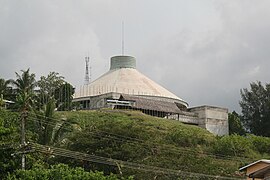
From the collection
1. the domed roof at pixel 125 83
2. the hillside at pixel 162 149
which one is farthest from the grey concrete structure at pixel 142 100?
the hillside at pixel 162 149

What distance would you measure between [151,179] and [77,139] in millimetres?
5895

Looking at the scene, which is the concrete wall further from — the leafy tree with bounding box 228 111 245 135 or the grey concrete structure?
the leafy tree with bounding box 228 111 245 135

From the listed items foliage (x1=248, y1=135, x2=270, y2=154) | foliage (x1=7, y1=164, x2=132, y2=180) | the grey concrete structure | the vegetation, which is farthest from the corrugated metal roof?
foliage (x1=7, y1=164, x2=132, y2=180)

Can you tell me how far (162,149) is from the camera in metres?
31.6

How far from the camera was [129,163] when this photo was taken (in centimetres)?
2906

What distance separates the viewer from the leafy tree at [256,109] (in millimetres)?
55588

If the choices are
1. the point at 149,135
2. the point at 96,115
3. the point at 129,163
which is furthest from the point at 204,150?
the point at 96,115

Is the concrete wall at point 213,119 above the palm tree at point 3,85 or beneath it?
beneath

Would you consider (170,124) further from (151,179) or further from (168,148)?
(151,179)

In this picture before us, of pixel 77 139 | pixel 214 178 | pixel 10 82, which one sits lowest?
pixel 214 178

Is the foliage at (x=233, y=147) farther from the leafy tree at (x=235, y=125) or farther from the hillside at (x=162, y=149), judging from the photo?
the leafy tree at (x=235, y=125)

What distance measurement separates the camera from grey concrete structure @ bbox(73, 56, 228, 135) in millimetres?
50438

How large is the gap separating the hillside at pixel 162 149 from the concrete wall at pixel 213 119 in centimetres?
1493

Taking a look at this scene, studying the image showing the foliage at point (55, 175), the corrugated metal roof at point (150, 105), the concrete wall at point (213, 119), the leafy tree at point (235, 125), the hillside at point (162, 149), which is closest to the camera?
the foliage at point (55, 175)
